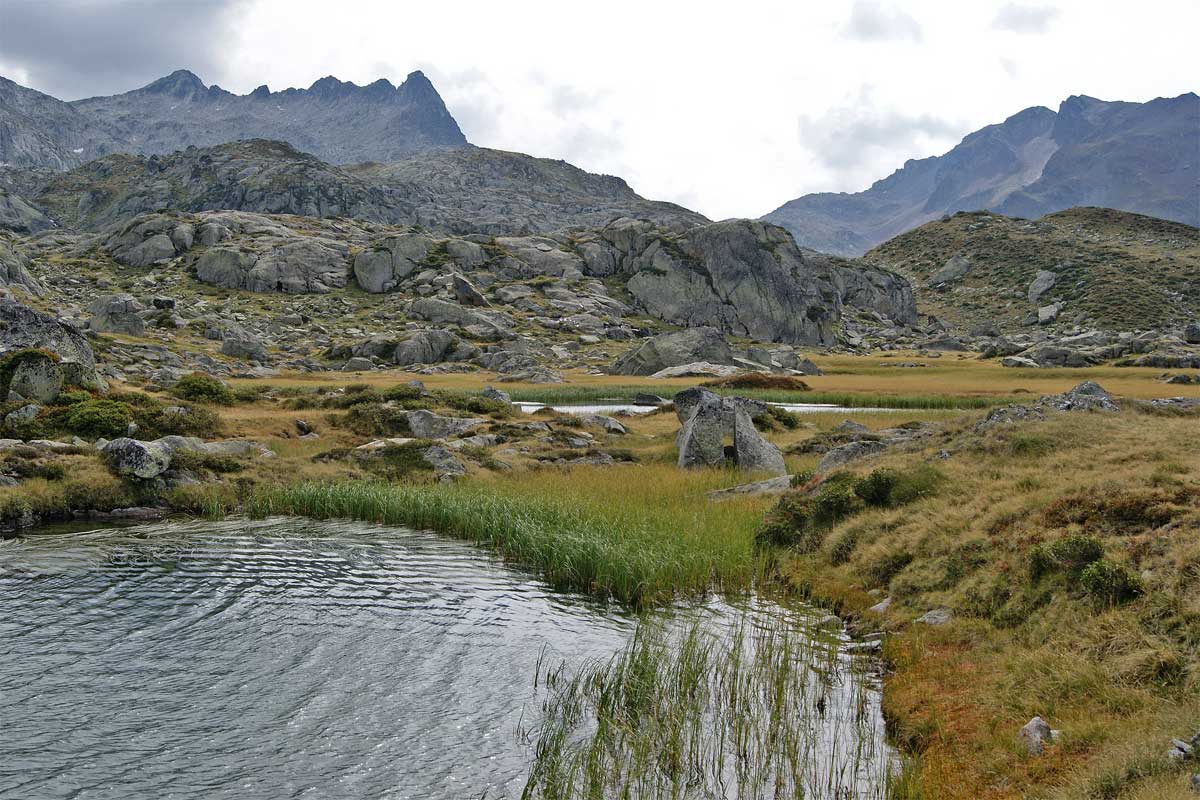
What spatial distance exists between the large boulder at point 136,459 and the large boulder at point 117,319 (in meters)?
84.7

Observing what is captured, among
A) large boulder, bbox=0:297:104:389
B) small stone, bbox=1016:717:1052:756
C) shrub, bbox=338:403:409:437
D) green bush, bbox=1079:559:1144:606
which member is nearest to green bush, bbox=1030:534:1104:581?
green bush, bbox=1079:559:1144:606

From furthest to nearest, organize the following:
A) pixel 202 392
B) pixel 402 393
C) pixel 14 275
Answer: pixel 14 275 < pixel 402 393 < pixel 202 392

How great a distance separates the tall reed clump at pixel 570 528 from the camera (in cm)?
1853

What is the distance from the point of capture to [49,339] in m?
44.1

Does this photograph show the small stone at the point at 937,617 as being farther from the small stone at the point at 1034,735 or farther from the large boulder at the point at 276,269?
the large boulder at the point at 276,269

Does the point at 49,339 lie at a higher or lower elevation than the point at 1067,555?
higher

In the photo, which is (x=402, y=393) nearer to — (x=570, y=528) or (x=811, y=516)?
(x=570, y=528)

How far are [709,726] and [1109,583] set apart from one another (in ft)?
24.8

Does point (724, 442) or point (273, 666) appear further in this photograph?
point (724, 442)

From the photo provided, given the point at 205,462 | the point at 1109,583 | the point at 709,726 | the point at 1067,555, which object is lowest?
the point at 709,726

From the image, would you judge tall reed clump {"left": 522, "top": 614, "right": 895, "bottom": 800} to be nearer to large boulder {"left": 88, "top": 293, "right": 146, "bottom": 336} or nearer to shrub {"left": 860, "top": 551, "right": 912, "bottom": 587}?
shrub {"left": 860, "top": 551, "right": 912, "bottom": 587}

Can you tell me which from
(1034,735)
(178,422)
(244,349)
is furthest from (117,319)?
(1034,735)

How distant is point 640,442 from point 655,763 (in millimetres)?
35753

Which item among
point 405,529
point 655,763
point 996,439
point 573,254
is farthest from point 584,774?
point 573,254
